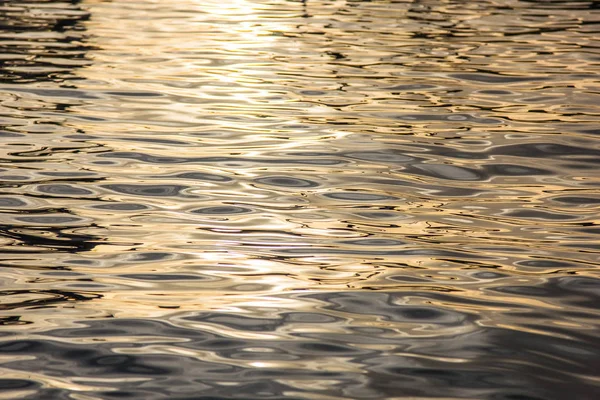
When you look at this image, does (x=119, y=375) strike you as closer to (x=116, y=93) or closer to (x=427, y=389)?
(x=427, y=389)

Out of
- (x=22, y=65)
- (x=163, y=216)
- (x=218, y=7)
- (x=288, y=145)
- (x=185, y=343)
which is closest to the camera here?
(x=185, y=343)

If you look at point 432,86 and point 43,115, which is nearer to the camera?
point 43,115

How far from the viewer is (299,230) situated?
6.19 meters

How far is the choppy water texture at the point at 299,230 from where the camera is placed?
4176 mm

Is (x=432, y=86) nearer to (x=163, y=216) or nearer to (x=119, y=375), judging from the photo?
(x=163, y=216)

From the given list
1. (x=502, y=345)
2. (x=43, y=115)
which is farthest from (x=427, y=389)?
(x=43, y=115)

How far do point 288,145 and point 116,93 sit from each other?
3309 millimetres

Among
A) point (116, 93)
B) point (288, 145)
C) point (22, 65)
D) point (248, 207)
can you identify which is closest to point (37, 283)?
point (248, 207)

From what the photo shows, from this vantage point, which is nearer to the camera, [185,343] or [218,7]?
[185,343]

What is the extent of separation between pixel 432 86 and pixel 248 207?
19.7ft

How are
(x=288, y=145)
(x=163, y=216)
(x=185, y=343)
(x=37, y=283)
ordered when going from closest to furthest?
1. (x=185, y=343)
2. (x=37, y=283)
3. (x=163, y=216)
4. (x=288, y=145)

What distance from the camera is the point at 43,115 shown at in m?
10.1

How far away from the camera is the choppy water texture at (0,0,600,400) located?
4.18 m

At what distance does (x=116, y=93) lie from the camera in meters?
11.4
